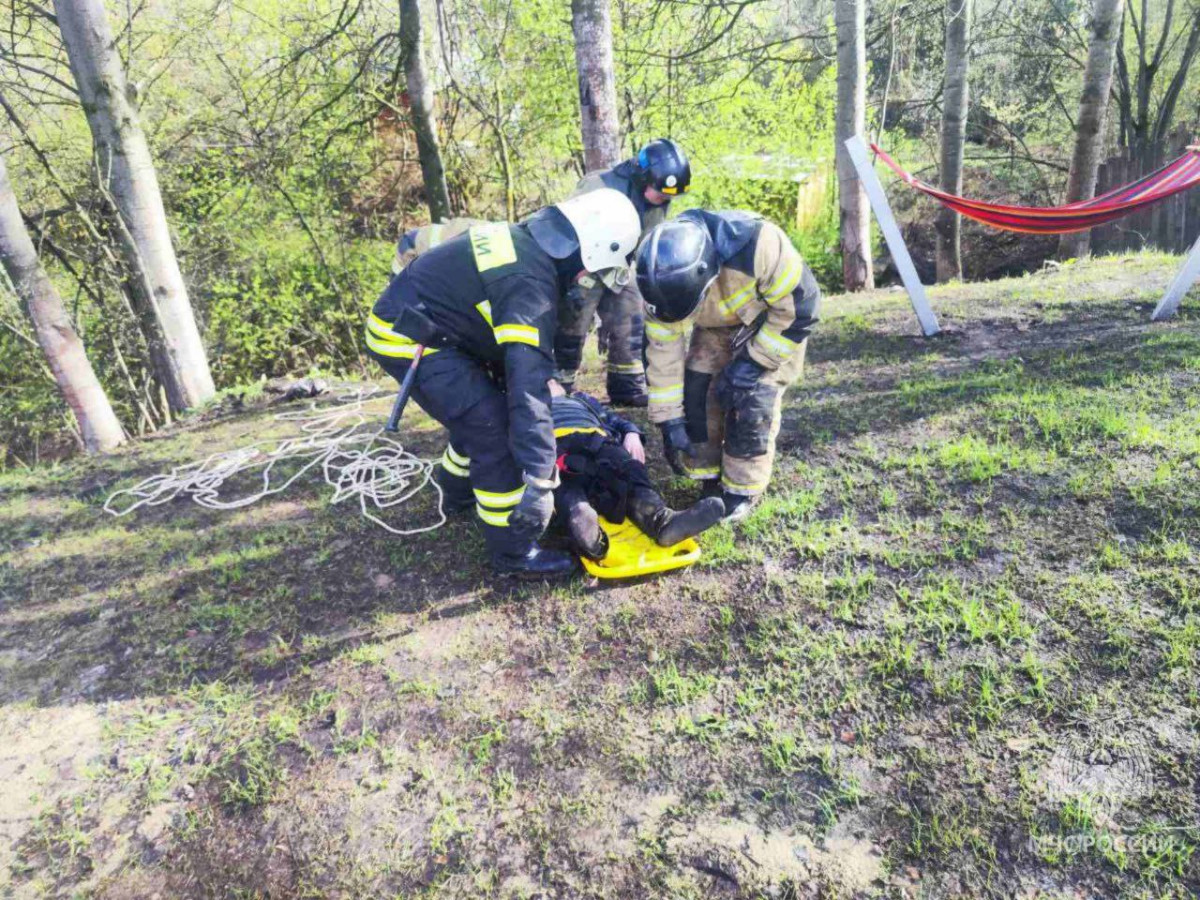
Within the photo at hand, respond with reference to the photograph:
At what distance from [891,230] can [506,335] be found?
3.98m

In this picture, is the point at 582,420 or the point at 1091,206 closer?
the point at 582,420

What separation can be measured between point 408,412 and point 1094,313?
18.7 ft

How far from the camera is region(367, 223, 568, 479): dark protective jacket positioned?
297cm

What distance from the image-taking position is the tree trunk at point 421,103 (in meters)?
6.83

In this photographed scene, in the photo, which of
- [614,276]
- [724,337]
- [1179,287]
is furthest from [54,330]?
[1179,287]

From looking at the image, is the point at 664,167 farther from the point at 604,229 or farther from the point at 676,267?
the point at 676,267

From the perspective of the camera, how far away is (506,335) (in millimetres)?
2951

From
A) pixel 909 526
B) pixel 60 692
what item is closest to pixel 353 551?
pixel 60 692

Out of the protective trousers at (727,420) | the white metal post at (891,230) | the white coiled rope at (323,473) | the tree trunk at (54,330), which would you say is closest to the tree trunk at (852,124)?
the white metal post at (891,230)

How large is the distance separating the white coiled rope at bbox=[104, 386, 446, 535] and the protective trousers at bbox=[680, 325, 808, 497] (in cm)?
157

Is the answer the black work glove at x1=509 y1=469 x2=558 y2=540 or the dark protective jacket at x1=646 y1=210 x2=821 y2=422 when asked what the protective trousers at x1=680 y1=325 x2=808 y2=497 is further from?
the black work glove at x1=509 y1=469 x2=558 y2=540

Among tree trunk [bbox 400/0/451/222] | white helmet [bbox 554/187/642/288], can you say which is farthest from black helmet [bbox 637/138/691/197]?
tree trunk [bbox 400/0/451/222]

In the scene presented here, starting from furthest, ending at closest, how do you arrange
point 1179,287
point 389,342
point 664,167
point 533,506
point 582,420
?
point 1179,287 → point 664,167 → point 582,420 → point 389,342 → point 533,506

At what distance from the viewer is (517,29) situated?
9727mm
